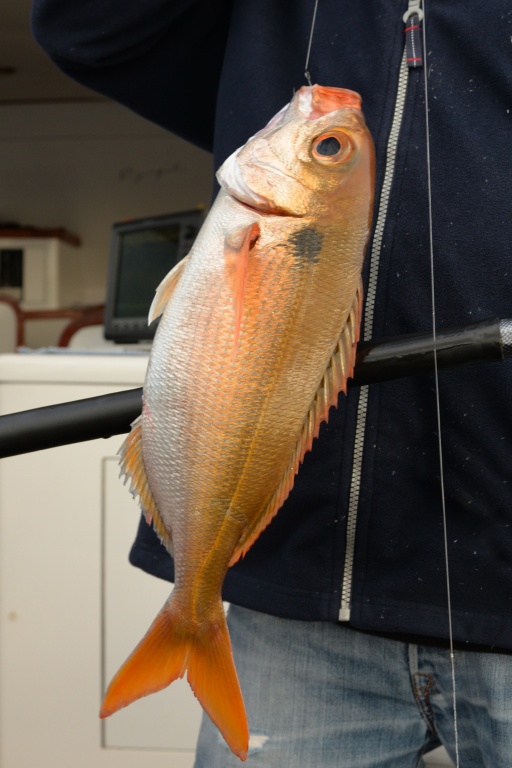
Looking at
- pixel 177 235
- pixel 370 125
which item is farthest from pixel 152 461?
pixel 177 235

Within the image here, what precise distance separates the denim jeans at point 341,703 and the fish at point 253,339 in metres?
0.25

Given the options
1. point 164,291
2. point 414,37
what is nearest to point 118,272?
point 414,37

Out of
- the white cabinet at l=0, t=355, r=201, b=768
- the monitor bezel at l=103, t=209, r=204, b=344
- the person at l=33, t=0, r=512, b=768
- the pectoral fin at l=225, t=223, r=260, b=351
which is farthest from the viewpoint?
the monitor bezel at l=103, t=209, r=204, b=344

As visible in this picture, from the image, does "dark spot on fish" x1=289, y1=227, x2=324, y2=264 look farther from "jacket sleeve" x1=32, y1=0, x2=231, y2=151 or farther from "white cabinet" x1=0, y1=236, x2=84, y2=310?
"white cabinet" x1=0, y1=236, x2=84, y2=310

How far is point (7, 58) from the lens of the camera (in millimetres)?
5145

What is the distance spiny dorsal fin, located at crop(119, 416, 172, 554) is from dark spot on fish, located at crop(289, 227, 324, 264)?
0.18 metres

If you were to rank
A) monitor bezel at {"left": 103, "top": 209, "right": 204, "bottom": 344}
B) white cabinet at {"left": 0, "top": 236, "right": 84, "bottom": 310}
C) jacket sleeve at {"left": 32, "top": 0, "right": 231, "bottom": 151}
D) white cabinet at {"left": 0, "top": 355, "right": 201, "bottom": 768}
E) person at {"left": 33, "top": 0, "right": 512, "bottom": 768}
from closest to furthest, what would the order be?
person at {"left": 33, "top": 0, "right": 512, "bottom": 768}
jacket sleeve at {"left": 32, "top": 0, "right": 231, "bottom": 151}
white cabinet at {"left": 0, "top": 355, "right": 201, "bottom": 768}
monitor bezel at {"left": 103, "top": 209, "right": 204, "bottom": 344}
white cabinet at {"left": 0, "top": 236, "right": 84, "bottom": 310}

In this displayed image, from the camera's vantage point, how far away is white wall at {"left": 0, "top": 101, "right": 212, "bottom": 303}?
630 centimetres

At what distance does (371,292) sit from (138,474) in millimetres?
306

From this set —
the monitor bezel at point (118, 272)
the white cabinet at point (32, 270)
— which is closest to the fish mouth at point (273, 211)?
the monitor bezel at point (118, 272)

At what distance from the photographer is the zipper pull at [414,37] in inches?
32.7

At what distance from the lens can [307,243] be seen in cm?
63

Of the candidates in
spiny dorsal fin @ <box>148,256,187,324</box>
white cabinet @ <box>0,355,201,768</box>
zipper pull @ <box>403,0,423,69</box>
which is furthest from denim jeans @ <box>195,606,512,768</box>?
white cabinet @ <box>0,355,201,768</box>

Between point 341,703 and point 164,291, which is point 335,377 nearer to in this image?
point 164,291
